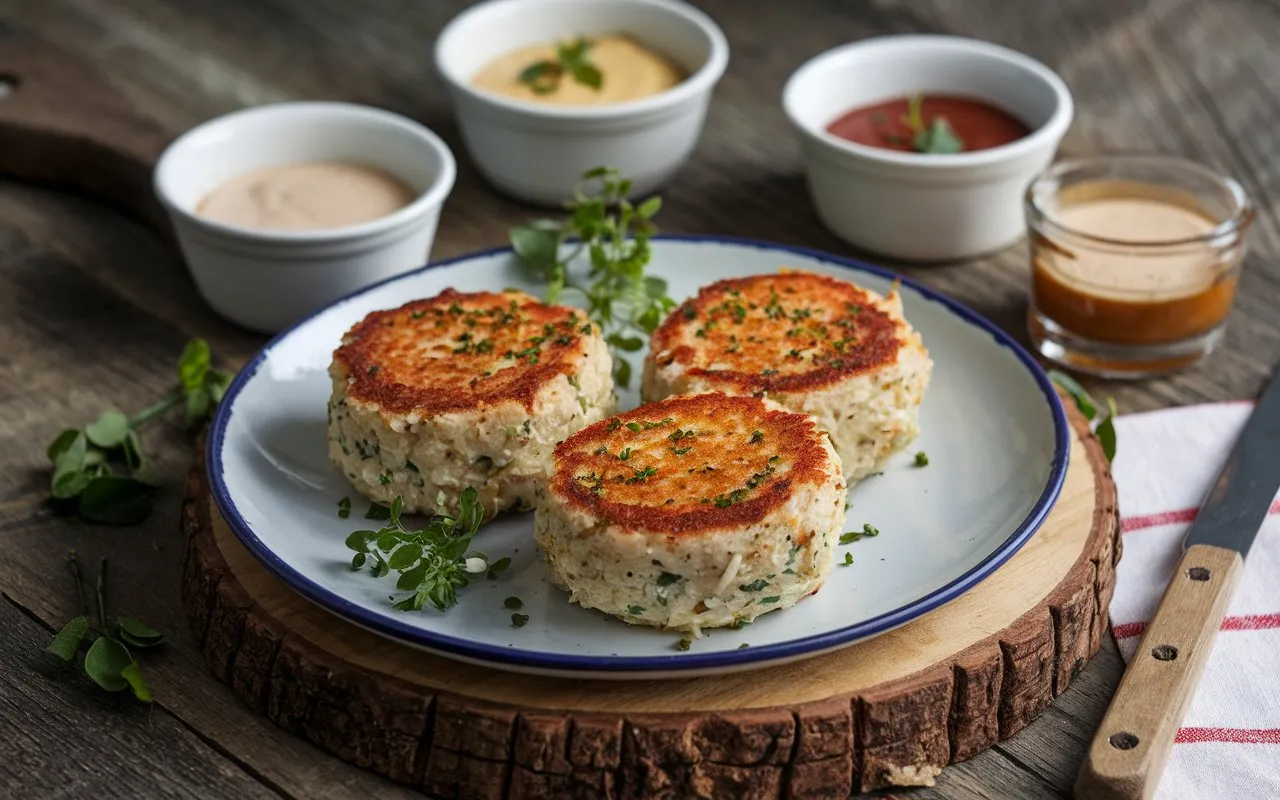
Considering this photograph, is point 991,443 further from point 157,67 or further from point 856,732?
point 157,67

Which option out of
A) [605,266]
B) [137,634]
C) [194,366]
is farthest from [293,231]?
[137,634]

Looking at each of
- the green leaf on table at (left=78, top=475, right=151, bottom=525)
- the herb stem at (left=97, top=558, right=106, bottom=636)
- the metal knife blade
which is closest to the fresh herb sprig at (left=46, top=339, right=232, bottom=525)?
the green leaf on table at (left=78, top=475, right=151, bottom=525)

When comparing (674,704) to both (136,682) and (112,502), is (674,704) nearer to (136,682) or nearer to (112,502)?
(136,682)

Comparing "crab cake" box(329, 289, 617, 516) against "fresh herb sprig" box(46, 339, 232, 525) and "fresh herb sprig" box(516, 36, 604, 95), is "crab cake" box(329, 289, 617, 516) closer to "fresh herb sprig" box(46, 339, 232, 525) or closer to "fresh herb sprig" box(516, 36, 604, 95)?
"fresh herb sprig" box(46, 339, 232, 525)

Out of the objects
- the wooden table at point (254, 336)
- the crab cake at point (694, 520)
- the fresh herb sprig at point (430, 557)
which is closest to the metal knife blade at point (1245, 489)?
the wooden table at point (254, 336)

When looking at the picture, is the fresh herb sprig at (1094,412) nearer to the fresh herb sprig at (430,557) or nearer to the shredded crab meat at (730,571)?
the shredded crab meat at (730,571)

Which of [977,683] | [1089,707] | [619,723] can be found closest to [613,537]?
[619,723]
